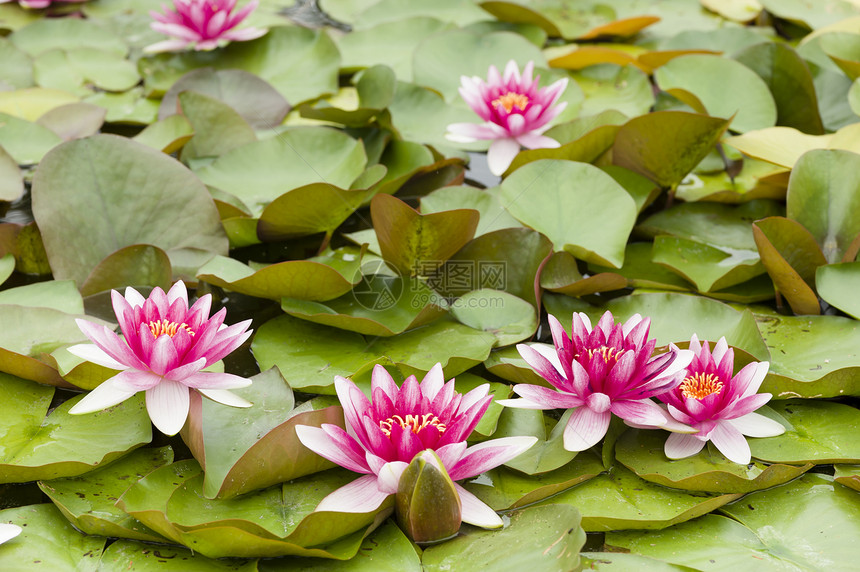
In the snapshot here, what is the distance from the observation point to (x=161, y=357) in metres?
1.37

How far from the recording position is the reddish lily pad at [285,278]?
1.62m

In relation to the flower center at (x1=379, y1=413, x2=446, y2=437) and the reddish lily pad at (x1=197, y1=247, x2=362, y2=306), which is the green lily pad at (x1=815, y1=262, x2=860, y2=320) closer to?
the flower center at (x1=379, y1=413, x2=446, y2=437)

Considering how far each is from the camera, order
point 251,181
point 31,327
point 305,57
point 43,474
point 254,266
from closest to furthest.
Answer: point 43,474, point 31,327, point 254,266, point 251,181, point 305,57

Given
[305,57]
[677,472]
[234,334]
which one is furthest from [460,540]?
[305,57]

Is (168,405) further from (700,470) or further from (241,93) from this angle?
(241,93)

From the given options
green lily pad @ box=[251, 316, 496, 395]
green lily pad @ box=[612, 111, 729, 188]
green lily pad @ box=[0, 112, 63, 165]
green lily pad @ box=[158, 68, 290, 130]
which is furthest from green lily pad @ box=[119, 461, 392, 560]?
green lily pad @ box=[158, 68, 290, 130]

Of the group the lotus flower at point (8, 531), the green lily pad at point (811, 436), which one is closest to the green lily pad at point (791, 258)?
the green lily pad at point (811, 436)

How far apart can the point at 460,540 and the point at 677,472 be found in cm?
45

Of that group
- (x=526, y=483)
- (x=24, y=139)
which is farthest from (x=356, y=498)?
(x=24, y=139)

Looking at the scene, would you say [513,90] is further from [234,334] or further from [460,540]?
[460,540]

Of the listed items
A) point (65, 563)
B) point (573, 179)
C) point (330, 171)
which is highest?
point (573, 179)

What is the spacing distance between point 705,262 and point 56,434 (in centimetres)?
165

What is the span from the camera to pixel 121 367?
55.4 inches

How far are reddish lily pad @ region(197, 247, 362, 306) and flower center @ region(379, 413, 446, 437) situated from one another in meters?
0.43
